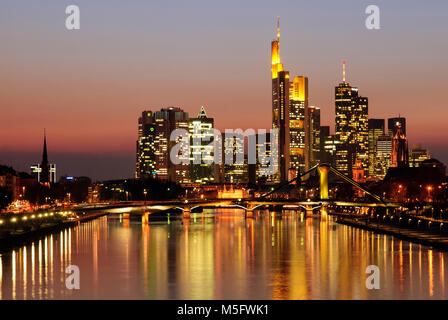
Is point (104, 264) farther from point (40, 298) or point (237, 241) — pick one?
point (237, 241)

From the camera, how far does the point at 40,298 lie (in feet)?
181

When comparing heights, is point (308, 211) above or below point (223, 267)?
above

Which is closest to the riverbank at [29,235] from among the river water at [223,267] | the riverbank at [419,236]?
the river water at [223,267]

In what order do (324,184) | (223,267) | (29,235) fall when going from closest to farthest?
(223,267) → (29,235) → (324,184)

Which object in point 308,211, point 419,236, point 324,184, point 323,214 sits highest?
point 324,184

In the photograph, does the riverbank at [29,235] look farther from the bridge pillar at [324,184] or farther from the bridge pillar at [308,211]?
the bridge pillar at [324,184]

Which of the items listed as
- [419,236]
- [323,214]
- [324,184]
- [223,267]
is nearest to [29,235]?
[223,267]

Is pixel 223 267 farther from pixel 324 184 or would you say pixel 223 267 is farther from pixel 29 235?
pixel 324 184

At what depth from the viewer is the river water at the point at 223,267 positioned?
5816 centimetres

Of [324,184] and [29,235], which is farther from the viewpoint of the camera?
[324,184]

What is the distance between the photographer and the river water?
5816cm

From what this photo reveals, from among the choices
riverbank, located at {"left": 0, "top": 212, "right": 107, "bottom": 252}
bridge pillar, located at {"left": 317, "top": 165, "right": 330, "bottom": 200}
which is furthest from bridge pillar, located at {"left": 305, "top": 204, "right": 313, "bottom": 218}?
riverbank, located at {"left": 0, "top": 212, "right": 107, "bottom": 252}

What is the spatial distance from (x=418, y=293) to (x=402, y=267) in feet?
51.7

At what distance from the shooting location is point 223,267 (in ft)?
246
